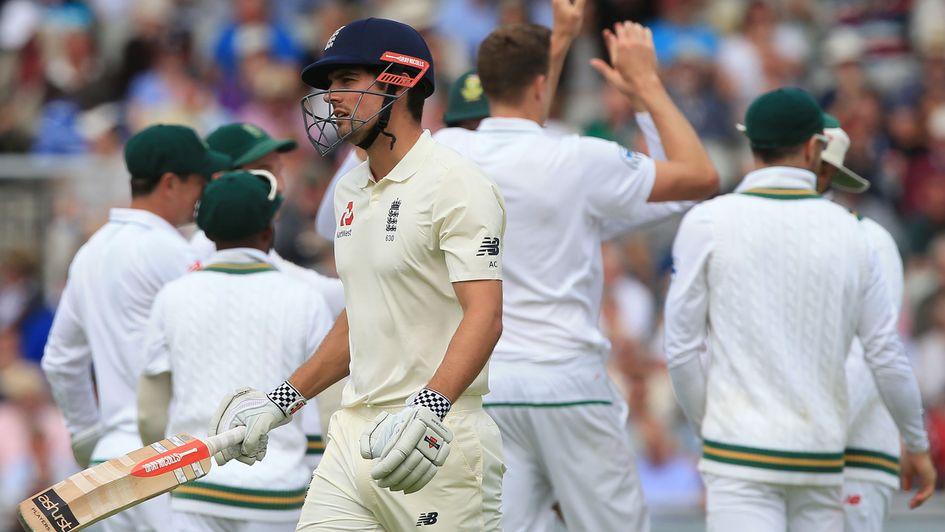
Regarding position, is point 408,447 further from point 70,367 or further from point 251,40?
point 251,40

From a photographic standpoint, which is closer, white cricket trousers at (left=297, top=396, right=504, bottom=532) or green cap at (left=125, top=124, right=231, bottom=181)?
white cricket trousers at (left=297, top=396, right=504, bottom=532)

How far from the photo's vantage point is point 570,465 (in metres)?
6.75

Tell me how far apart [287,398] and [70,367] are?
8.07 ft

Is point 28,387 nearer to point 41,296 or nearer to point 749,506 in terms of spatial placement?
point 41,296

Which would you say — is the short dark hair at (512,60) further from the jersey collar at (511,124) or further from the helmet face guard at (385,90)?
the helmet face guard at (385,90)

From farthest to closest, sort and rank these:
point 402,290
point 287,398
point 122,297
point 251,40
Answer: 1. point 251,40
2. point 122,297
3. point 287,398
4. point 402,290

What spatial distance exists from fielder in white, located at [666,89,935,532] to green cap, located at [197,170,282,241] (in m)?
1.70

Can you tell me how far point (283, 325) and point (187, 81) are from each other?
9044mm

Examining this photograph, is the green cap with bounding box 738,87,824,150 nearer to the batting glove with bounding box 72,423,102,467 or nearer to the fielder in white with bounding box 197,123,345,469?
the fielder in white with bounding box 197,123,345,469

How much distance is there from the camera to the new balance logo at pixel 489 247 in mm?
4996

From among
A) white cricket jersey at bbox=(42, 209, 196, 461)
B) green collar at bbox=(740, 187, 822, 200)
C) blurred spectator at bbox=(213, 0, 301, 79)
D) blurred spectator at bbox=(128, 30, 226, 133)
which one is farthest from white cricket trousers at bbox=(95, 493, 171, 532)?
blurred spectator at bbox=(213, 0, 301, 79)

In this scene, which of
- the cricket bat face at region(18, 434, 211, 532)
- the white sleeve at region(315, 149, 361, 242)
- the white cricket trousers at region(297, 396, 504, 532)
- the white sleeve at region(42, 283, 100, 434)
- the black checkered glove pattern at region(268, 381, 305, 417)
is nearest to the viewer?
the cricket bat face at region(18, 434, 211, 532)

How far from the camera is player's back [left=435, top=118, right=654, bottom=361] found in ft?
22.1

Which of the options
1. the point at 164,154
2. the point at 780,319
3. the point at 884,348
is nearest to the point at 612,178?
the point at 780,319
